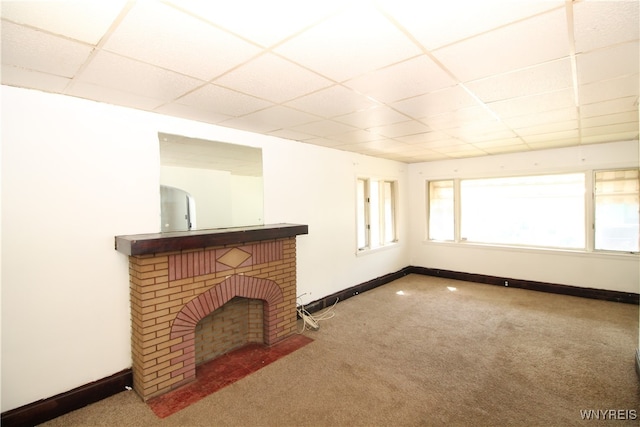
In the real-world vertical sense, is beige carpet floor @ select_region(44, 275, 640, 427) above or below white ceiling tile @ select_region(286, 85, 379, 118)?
below

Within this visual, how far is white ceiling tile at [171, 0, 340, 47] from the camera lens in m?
1.31

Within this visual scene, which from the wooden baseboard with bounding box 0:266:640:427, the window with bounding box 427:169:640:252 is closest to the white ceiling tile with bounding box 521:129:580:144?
the window with bounding box 427:169:640:252

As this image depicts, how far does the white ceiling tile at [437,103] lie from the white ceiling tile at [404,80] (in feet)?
0.40

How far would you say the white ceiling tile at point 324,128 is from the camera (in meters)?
→ 3.30

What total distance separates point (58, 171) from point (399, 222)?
5750 millimetres

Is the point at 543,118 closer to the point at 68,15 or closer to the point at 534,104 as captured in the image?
the point at 534,104

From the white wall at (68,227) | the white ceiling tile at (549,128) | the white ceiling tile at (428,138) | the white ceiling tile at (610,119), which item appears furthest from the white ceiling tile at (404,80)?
the white ceiling tile at (610,119)

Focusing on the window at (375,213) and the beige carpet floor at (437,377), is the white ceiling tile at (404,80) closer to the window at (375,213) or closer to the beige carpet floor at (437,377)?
the beige carpet floor at (437,377)

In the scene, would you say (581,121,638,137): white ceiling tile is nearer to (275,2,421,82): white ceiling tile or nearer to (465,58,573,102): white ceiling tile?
(465,58,573,102): white ceiling tile

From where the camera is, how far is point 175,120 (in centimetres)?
302

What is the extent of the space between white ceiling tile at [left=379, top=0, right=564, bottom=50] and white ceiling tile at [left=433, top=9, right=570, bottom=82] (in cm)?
9

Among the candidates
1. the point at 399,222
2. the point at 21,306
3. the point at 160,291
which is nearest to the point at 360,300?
the point at 399,222

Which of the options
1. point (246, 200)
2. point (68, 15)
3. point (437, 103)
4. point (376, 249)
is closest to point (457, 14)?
point (437, 103)

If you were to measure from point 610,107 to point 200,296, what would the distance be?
14.4 ft
